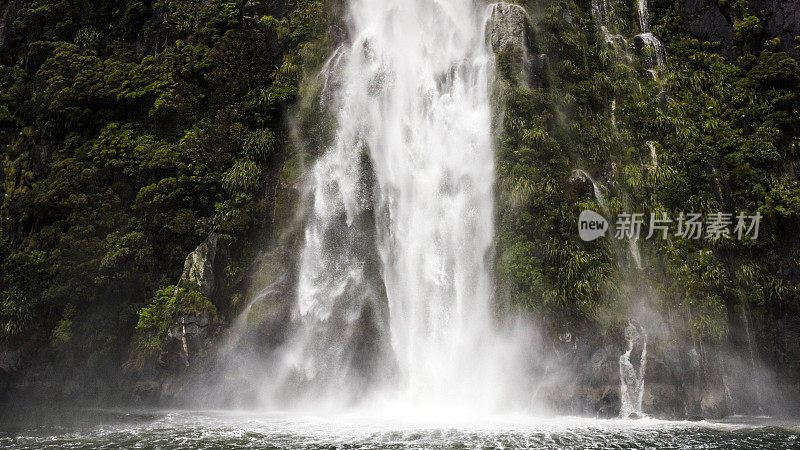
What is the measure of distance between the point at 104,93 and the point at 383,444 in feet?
53.2

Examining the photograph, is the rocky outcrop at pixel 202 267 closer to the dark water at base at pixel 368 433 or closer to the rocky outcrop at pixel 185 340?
the rocky outcrop at pixel 185 340

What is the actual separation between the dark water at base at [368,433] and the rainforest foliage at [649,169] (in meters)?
3.37

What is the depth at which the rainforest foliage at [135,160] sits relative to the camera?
17188 mm

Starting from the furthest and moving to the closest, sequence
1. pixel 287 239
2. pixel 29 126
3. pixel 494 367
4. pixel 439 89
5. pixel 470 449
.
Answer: pixel 29 126
pixel 439 89
pixel 287 239
pixel 494 367
pixel 470 449

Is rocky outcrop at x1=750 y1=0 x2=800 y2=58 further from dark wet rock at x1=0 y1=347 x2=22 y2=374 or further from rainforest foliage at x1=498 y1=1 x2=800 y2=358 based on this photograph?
dark wet rock at x1=0 y1=347 x2=22 y2=374

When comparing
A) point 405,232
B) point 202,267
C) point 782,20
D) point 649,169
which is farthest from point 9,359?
point 782,20

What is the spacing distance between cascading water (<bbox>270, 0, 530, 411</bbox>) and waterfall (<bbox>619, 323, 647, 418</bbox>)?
2557mm

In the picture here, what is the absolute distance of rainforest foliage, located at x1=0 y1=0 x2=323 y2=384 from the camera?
1719 cm

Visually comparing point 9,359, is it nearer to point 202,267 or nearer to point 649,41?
point 202,267

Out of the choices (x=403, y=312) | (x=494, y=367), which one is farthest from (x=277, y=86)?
(x=494, y=367)

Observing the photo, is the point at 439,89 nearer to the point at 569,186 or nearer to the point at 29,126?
the point at 569,186

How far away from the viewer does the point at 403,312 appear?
16.6 meters

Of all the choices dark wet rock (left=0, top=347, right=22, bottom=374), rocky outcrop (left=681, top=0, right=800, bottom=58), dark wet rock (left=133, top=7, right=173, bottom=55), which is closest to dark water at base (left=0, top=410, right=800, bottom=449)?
dark wet rock (left=0, top=347, right=22, bottom=374)

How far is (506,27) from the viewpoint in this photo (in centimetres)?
1859
